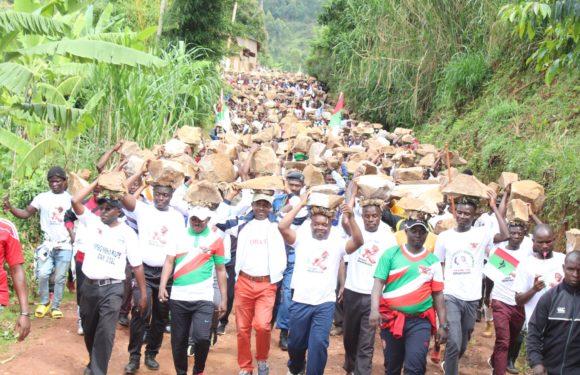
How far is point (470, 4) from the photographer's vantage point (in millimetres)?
21188

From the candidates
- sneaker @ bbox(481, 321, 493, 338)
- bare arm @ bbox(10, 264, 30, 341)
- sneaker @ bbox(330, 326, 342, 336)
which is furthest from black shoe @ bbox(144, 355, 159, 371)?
sneaker @ bbox(481, 321, 493, 338)

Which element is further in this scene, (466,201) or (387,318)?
(466,201)

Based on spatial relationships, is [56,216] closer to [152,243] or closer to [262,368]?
[152,243]

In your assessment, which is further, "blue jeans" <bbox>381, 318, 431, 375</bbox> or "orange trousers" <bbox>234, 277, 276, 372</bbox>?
"orange trousers" <bbox>234, 277, 276, 372</bbox>

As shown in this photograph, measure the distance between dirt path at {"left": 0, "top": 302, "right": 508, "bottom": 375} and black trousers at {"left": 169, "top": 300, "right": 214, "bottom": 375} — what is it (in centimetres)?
75

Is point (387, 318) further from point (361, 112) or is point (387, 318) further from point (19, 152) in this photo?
point (361, 112)

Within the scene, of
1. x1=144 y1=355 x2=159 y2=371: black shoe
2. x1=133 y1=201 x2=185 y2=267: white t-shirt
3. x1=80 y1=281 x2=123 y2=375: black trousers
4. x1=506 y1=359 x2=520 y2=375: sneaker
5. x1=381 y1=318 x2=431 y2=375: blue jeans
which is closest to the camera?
x1=381 y1=318 x2=431 y2=375: blue jeans

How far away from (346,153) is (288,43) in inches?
3548

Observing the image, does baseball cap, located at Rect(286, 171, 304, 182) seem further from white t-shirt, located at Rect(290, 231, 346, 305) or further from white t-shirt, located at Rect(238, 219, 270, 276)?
white t-shirt, located at Rect(290, 231, 346, 305)

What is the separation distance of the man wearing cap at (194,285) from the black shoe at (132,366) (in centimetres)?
65

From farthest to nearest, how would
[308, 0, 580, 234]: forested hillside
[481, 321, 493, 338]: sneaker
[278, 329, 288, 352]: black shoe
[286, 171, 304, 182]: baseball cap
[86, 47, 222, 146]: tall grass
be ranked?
[86, 47, 222, 146]: tall grass → [308, 0, 580, 234]: forested hillside → [481, 321, 493, 338]: sneaker → [286, 171, 304, 182]: baseball cap → [278, 329, 288, 352]: black shoe

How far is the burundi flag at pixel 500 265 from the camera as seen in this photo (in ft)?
23.3

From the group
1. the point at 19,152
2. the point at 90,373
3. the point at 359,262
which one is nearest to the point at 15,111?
the point at 19,152

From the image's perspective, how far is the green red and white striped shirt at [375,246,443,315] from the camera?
233 inches
